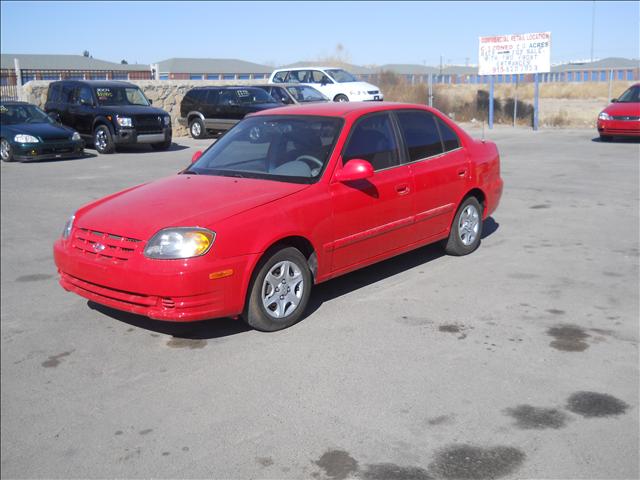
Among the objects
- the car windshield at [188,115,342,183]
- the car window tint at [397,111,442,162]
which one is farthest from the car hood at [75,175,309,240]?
the car window tint at [397,111,442,162]

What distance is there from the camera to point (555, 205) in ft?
36.0

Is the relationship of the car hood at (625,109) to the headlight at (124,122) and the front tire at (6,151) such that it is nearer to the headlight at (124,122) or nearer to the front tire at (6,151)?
the headlight at (124,122)

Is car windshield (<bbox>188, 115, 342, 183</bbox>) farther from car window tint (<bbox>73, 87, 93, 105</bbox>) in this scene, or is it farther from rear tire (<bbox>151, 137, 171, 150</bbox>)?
car window tint (<bbox>73, 87, 93, 105</bbox>)

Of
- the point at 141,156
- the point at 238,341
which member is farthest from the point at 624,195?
the point at 141,156

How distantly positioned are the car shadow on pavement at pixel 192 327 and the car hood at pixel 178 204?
83cm

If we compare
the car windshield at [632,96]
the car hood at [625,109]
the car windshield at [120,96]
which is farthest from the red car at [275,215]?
the car windshield at [632,96]

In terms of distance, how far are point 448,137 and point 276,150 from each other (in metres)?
2.01

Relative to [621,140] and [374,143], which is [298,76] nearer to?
[621,140]

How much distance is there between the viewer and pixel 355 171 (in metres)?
5.93

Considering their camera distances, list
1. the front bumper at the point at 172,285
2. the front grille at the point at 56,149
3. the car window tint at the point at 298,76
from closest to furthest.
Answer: the front bumper at the point at 172,285 → the front grille at the point at 56,149 → the car window tint at the point at 298,76

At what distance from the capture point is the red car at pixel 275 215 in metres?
5.15

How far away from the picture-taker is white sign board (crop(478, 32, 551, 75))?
93.6 ft

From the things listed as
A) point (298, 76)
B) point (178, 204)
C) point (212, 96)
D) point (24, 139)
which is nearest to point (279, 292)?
point (178, 204)

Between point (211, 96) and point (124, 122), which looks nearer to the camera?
point (124, 122)
